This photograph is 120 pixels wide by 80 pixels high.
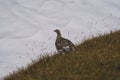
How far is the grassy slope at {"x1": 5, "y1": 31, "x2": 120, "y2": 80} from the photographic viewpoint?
12.0 m

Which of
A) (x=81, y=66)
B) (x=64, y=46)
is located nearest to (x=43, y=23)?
(x=64, y=46)

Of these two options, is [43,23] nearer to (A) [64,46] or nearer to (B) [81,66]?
(A) [64,46]

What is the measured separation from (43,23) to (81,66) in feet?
31.7

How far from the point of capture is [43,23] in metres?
22.0

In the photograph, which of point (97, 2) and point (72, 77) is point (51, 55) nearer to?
point (72, 77)

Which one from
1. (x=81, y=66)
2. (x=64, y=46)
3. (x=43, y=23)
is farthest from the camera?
(x=43, y=23)

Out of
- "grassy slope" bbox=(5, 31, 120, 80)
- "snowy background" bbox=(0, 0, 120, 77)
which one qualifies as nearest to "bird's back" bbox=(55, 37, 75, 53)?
"grassy slope" bbox=(5, 31, 120, 80)

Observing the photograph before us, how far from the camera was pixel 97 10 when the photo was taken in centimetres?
2364

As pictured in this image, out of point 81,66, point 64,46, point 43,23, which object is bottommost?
point 81,66

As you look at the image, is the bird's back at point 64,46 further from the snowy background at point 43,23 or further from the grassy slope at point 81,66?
the snowy background at point 43,23

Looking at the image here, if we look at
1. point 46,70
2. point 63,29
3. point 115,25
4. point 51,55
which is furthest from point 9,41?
point 46,70

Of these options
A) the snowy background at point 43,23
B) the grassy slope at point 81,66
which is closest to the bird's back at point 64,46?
the grassy slope at point 81,66

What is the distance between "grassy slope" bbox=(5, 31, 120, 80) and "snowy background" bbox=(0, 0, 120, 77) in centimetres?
141

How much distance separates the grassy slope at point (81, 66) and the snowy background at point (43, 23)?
141 cm
